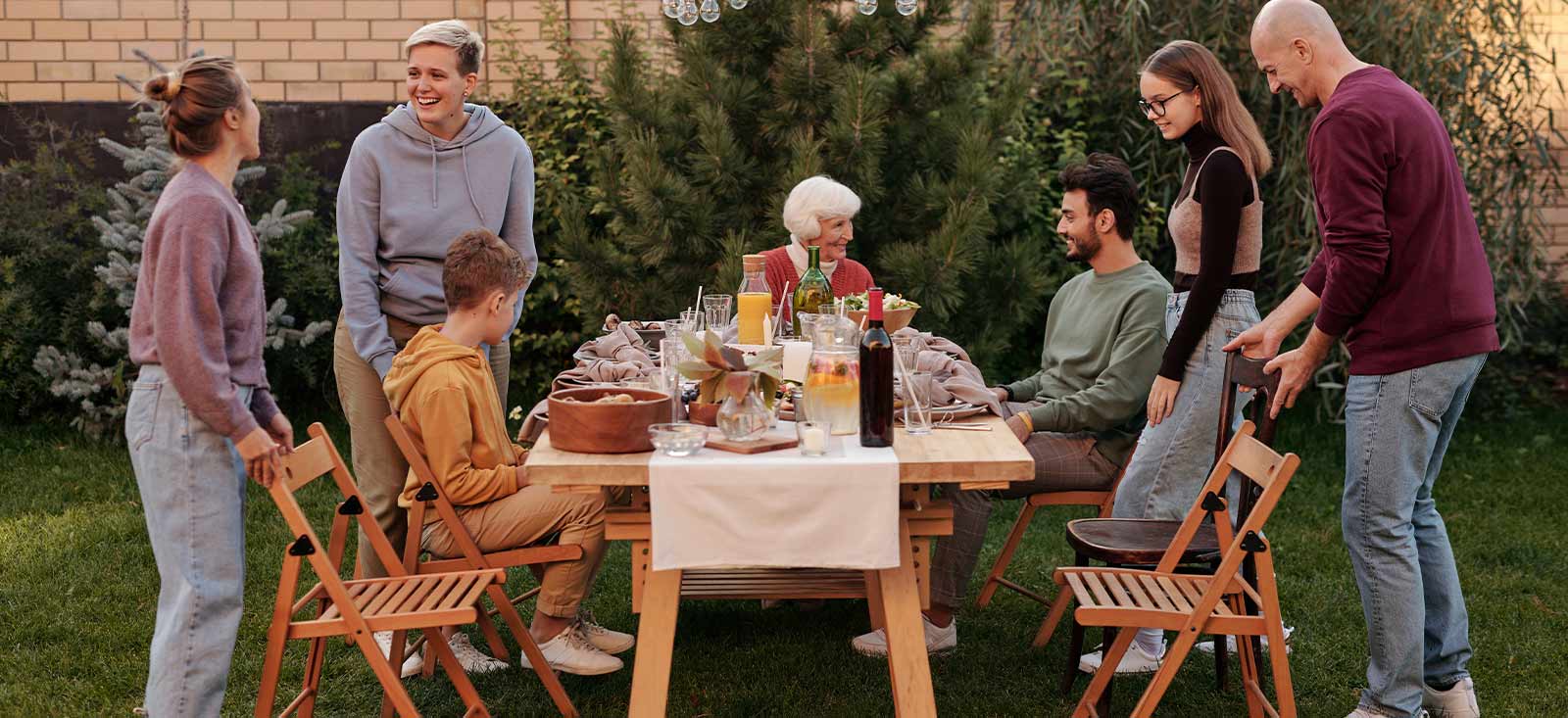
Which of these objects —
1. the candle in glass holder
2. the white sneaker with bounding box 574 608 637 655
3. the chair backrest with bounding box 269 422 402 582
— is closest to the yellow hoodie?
the chair backrest with bounding box 269 422 402 582

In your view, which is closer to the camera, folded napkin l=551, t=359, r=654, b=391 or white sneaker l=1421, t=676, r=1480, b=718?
white sneaker l=1421, t=676, r=1480, b=718

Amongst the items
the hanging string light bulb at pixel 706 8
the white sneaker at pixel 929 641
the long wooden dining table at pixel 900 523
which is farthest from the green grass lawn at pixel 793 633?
the hanging string light bulb at pixel 706 8

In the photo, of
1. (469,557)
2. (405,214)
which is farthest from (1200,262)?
(405,214)

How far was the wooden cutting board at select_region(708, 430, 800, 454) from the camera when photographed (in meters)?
2.75

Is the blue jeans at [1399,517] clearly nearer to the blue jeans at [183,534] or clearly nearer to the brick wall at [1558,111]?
the blue jeans at [183,534]

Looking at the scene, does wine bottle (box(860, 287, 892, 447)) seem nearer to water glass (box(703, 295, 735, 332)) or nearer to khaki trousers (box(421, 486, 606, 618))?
khaki trousers (box(421, 486, 606, 618))

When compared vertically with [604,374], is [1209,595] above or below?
below

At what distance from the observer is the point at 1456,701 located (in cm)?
336

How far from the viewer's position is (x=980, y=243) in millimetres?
5500

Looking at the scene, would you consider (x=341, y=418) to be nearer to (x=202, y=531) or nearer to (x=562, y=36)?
(x=562, y=36)

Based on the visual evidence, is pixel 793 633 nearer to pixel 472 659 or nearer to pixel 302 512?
pixel 472 659

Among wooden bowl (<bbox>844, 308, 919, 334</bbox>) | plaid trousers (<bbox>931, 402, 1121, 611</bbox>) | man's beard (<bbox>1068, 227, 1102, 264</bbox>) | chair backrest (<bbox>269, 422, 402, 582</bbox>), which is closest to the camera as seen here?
chair backrest (<bbox>269, 422, 402, 582</bbox>)

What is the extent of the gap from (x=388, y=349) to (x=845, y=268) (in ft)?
5.69

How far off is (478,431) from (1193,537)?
5.93 feet
